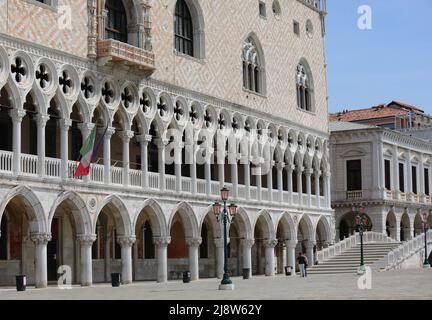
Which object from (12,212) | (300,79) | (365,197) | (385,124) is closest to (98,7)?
(12,212)

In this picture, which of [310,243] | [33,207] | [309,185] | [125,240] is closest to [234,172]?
[309,185]

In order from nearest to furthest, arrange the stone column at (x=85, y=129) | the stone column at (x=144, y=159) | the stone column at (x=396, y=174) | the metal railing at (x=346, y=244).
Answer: the stone column at (x=85, y=129)
the stone column at (x=144, y=159)
the metal railing at (x=346, y=244)
the stone column at (x=396, y=174)

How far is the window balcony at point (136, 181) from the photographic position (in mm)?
29984

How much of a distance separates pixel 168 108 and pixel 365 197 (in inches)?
958

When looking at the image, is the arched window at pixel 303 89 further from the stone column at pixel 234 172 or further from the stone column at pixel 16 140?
the stone column at pixel 16 140

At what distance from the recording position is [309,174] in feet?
161

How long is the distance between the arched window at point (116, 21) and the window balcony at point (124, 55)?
1262 mm

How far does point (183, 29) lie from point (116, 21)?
14.1 ft

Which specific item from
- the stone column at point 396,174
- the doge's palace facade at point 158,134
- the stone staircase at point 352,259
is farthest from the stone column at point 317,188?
the stone column at point 396,174

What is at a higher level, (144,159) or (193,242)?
(144,159)

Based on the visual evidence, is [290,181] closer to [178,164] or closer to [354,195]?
[178,164]

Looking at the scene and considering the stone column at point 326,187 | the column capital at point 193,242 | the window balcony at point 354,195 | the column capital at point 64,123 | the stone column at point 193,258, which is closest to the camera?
the column capital at point 64,123

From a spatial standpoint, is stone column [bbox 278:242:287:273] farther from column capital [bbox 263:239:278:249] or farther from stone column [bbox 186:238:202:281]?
stone column [bbox 186:238:202:281]

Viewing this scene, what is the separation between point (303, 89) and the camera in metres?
49.8
